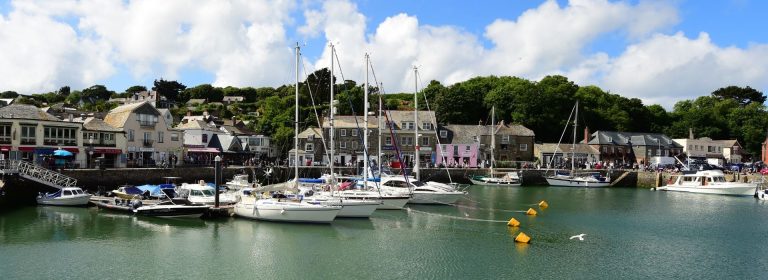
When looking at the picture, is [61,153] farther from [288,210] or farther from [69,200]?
[288,210]

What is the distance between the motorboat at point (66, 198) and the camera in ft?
136

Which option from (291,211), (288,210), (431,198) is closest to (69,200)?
(288,210)

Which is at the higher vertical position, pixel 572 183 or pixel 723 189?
pixel 572 183

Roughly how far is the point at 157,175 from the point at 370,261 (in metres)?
34.7

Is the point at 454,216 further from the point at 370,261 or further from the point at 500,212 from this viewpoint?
the point at 370,261

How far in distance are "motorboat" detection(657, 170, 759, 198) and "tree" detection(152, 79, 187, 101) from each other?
12215 centimetres

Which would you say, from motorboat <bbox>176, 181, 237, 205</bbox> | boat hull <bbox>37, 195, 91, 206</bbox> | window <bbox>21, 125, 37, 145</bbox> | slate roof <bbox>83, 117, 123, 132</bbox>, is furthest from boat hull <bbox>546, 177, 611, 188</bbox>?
window <bbox>21, 125, 37, 145</bbox>

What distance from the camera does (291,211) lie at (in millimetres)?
35031

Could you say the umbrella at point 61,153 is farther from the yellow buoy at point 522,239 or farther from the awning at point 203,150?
the yellow buoy at point 522,239

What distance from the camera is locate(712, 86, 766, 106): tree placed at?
416 ft

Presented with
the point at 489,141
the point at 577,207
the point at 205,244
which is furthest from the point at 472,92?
the point at 205,244

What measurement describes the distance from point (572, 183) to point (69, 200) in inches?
2129

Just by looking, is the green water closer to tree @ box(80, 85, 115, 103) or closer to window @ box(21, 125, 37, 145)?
window @ box(21, 125, 37, 145)

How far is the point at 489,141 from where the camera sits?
279ft
